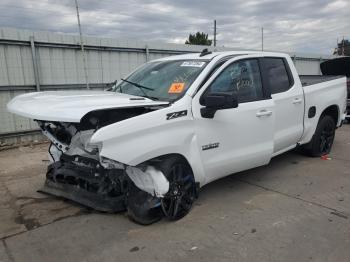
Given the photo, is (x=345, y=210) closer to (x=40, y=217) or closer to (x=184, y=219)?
(x=184, y=219)

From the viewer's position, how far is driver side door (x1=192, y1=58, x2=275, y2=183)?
4.22m

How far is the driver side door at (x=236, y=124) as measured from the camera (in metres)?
4.22

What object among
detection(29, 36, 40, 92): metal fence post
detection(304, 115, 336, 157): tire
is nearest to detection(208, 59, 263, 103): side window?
detection(304, 115, 336, 157): tire

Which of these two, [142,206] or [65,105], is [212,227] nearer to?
[142,206]

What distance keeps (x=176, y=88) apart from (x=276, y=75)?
1903 millimetres

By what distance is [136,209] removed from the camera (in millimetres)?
3904

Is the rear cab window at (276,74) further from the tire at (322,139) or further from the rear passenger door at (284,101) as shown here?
the tire at (322,139)

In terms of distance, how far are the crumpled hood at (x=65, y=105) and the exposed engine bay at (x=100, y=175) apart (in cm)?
14

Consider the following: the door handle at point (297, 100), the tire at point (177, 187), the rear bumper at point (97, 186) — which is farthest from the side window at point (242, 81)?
the rear bumper at point (97, 186)

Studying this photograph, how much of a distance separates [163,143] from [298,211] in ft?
6.07

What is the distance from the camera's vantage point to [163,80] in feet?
15.1

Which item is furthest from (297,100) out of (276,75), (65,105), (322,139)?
(65,105)

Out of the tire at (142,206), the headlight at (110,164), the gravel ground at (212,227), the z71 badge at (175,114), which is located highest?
the z71 badge at (175,114)

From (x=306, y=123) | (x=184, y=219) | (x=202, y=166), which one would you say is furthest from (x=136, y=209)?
(x=306, y=123)
